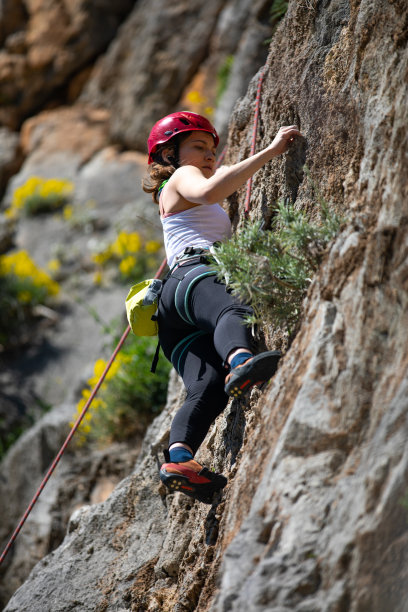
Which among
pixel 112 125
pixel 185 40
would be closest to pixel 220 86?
pixel 185 40

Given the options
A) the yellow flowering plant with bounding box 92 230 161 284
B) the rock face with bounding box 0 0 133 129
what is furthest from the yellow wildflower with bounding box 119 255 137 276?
the rock face with bounding box 0 0 133 129

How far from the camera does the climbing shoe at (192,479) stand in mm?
2820

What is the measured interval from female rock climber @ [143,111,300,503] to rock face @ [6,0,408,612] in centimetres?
17

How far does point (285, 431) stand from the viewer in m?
2.33

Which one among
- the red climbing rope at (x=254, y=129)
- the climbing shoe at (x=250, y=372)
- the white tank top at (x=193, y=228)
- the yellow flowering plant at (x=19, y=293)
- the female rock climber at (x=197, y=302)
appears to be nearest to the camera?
the climbing shoe at (x=250, y=372)

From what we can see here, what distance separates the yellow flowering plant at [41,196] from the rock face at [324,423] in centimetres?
828

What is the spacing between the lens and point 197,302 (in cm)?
302

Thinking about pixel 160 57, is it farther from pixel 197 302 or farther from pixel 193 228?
pixel 197 302

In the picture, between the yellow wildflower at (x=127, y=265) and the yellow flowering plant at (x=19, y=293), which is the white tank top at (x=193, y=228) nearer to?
the yellow wildflower at (x=127, y=265)

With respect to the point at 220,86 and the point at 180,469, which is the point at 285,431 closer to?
the point at 180,469

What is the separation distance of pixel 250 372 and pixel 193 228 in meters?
1.02

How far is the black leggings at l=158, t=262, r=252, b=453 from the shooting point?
2.86 meters

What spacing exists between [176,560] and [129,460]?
2394 mm

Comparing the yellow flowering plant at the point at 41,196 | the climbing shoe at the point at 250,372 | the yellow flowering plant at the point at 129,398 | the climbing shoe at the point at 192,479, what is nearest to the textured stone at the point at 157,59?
the yellow flowering plant at the point at 41,196
